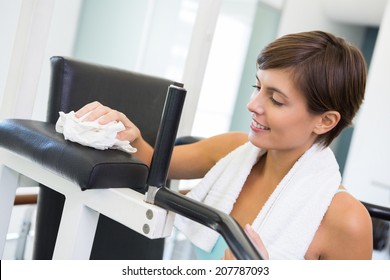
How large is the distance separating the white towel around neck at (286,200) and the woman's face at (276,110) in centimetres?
11

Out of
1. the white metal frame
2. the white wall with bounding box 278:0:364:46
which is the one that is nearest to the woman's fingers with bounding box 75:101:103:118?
the white metal frame

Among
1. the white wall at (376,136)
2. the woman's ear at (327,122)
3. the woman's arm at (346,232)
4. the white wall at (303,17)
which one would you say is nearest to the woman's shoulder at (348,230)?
the woman's arm at (346,232)

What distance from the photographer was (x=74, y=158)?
0.64 meters

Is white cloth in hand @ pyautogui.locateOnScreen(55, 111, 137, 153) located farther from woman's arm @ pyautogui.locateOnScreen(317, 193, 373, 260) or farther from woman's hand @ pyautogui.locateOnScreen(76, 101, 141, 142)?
woman's arm @ pyautogui.locateOnScreen(317, 193, 373, 260)

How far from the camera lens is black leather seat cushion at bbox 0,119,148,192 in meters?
0.63

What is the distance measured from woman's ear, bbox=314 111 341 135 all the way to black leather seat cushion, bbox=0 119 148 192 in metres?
0.42

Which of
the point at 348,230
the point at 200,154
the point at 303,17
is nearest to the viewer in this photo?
the point at 348,230

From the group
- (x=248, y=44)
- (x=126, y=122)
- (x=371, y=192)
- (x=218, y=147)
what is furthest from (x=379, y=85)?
(x=126, y=122)

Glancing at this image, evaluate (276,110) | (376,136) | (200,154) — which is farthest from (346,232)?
(376,136)

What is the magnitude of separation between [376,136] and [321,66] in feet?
5.62

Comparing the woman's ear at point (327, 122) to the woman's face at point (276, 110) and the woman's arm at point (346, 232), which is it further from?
the woman's arm at point (346, 232)

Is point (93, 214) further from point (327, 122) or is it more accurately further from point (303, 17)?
point (303, 17)

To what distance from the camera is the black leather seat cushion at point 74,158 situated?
0.63 meters
